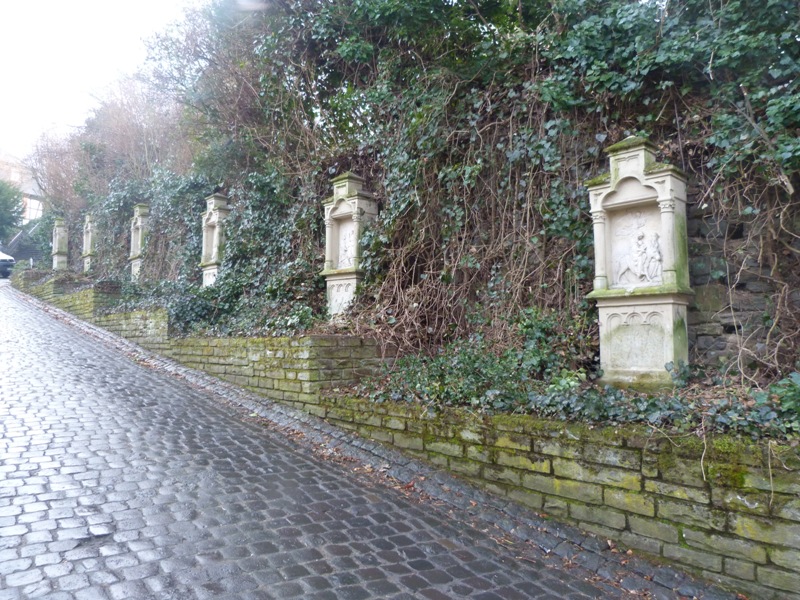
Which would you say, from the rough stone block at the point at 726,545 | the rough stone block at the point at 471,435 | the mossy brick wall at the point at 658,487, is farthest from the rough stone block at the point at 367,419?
the rough stone block at the point at 726,545

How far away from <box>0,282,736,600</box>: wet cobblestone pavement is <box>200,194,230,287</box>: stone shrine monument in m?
5.64

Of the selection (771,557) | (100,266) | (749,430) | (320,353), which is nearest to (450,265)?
(320,353)

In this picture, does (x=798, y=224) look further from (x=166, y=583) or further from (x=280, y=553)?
(x=166, y=583)

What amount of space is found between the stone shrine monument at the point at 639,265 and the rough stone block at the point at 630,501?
155 centimetres

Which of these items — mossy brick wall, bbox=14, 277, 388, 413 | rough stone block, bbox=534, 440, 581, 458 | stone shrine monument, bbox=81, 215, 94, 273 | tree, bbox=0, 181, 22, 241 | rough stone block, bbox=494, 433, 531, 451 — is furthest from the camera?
tree, bbox=0, 181, 22, 241

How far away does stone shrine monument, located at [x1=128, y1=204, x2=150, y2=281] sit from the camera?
15.7 meters

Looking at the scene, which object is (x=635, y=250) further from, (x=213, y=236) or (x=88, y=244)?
(x=88, y=244)

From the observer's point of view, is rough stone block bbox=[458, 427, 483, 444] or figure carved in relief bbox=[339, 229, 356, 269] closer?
rough stone block bbox=[458, 427, 483, 444]

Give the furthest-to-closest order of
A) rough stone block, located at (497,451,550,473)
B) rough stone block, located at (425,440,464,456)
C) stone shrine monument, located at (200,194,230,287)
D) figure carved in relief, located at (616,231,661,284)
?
stone shrine monument, located at (200,194,230,287)
figure carved in relief, located at (616,231,661,284)
rough stone block, located at (425,440,464,456)
rough stone block, located at (497,451,550,473)

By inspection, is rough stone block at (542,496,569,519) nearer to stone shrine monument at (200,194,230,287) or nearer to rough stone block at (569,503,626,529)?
rough stone block at (569,503,626,529)

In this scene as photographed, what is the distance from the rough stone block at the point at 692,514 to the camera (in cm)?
330

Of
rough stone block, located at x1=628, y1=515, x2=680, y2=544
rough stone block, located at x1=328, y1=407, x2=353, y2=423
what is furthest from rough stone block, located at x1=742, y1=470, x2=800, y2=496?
rough stone block, located at x1=328, y1=407, x2=353, y2=423

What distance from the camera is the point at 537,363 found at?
5.40 metres

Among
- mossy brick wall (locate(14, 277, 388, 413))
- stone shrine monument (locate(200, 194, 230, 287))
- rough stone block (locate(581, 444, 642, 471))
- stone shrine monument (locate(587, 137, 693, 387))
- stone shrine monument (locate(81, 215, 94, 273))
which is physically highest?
stone shrine monument (locate(81, 215, 94, 273))
